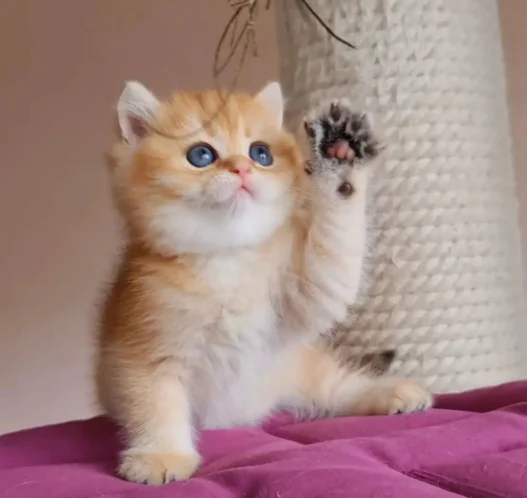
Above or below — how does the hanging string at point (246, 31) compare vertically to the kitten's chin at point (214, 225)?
above

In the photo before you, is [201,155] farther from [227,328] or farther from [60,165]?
[60,165]

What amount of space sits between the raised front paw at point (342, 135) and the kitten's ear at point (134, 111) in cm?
19

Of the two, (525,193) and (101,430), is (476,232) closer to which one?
(525,193)

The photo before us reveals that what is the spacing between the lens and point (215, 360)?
0.81 metres

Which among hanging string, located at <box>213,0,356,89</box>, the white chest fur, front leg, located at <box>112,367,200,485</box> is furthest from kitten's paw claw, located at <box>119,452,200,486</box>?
hanging string, located at <box>213,0,356,89</box>

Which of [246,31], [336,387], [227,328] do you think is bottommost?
[336,387]

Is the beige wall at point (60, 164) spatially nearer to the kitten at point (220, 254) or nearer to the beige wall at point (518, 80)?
the beige wall at point (518, 80)

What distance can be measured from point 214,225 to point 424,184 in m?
0.37

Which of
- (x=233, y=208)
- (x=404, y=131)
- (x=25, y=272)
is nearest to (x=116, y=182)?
(x=233, y=208)

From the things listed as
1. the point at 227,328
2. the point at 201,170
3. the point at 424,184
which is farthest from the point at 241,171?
the point at 424,184

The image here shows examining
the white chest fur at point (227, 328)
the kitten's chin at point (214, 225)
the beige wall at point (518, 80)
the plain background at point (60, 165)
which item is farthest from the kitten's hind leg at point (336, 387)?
the plain background at point (60, 165)

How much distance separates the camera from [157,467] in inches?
27.0

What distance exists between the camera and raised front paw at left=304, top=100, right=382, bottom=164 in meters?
0.74

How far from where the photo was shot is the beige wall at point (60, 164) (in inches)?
60.8
